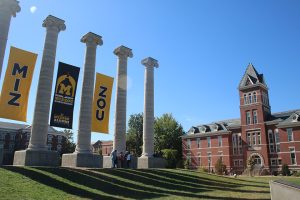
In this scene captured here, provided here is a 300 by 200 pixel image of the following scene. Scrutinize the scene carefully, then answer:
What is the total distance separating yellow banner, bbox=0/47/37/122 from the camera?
77.3ft

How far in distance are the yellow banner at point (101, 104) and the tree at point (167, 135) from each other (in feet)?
168

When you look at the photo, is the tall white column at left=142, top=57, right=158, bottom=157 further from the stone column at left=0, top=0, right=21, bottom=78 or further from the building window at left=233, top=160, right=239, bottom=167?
the building window at left=233, top=160, right=239, bottom=167

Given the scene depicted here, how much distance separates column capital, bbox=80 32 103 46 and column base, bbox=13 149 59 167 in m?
13.2

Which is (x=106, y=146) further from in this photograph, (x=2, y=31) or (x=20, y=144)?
(x=2, y=31)

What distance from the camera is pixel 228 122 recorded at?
239ft

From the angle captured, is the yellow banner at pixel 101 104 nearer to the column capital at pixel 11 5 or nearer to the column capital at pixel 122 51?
the column capital at pixel 122 51

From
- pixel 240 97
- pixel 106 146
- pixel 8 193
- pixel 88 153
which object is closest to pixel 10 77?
pixel 88 153

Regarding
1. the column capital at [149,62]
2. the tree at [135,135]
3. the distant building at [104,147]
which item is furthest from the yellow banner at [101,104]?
the distant building at [104,147]

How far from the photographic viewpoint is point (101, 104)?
31328 mm

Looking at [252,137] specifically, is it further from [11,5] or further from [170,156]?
[11,5]

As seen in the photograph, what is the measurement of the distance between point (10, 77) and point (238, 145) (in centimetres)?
5341

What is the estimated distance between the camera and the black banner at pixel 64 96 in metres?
26.8

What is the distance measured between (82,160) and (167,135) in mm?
56209

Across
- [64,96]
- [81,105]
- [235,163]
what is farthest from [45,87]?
[235,163]
